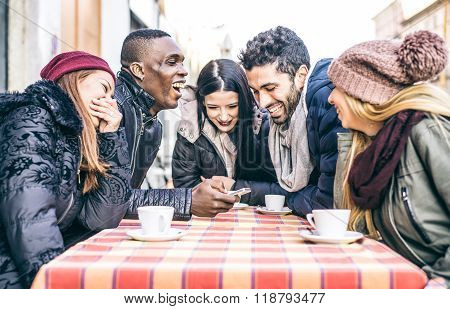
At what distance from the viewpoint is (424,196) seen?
146 centimetres

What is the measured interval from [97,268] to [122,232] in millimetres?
515

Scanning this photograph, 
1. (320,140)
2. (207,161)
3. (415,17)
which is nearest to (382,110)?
(320,140)

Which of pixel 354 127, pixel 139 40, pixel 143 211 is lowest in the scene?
pixel 143 211

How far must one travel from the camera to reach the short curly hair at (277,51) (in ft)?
9.11

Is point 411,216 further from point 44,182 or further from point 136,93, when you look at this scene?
point 136,93

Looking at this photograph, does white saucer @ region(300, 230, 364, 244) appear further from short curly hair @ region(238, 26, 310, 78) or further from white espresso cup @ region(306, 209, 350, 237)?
short curly hair @ region(238, 26, 310, 78)

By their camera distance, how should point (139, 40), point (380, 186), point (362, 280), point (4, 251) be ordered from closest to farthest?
1. point (362, 280)
2. point (4, 251)
3. point (380, 186)
4. point (139, 40)

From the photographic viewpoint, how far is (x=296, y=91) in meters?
2.83

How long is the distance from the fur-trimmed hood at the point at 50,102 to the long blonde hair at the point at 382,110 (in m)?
1.03

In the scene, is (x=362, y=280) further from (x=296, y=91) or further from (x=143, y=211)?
(x=296, y=91)

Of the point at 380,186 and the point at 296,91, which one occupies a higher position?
the point at 296,91

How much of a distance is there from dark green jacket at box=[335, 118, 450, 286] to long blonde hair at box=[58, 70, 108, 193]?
1.10 meters

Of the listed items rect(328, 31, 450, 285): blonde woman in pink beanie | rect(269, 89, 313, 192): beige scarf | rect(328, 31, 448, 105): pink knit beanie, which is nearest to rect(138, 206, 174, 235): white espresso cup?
rect(328, 31, 450, 285): blonde woman in pink beanie
